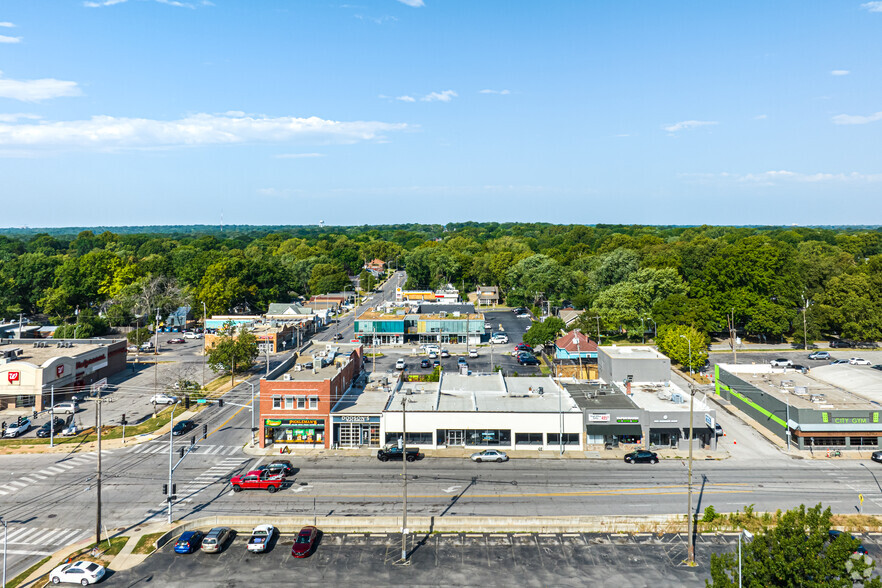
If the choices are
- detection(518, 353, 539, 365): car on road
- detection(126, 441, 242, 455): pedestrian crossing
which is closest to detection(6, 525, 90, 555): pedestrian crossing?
detection(126, 441, 242, 455): pedestrian crossing

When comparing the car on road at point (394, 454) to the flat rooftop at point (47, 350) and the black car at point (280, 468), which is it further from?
the flat rooftop at point (47, 350)

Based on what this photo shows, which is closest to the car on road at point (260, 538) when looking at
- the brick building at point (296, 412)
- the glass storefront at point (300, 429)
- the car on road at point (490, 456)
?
the brick building at point (296, 412)

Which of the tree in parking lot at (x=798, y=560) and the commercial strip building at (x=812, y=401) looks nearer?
the tree in parking lot at (x=798, y=560)

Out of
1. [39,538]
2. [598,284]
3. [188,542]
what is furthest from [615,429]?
[598,284]

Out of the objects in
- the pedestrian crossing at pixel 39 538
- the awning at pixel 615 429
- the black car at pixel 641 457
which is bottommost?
the pedestrian crossing at pixel 39 538

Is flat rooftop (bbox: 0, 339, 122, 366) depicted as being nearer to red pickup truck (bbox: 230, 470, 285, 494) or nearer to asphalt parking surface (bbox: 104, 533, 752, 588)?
red pickup truck (bbox: 230, 470, 285, 494)

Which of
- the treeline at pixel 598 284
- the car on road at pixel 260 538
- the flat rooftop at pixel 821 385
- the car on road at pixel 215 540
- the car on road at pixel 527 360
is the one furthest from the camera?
the treeline at pixel 598 284
